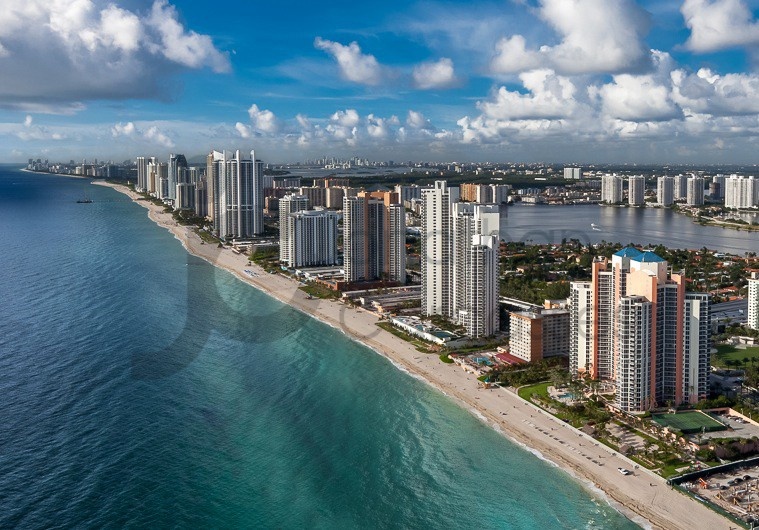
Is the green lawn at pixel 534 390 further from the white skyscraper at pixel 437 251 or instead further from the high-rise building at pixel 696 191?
the high-rise building at pixel 696 191

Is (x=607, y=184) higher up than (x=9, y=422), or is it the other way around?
(x=607, y=184)

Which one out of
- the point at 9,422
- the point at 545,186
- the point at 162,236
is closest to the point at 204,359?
the point at 9,422

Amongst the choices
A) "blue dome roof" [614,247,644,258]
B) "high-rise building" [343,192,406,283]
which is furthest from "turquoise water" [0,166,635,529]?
"high-rise building" [343,192,406,283]

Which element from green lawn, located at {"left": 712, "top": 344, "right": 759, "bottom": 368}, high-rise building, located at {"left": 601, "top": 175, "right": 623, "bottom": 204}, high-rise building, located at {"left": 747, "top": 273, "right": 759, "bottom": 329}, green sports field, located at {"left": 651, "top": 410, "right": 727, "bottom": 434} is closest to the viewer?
green sports field, located at {"left": 651, "top": 410, "right": 727, "bottom": 434}

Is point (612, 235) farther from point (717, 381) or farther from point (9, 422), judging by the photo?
point (9, 422)

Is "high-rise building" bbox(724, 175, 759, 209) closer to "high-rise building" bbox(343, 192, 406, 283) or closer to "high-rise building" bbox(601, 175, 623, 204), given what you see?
"high-rise building" bbox(601, 175, 623, 204)

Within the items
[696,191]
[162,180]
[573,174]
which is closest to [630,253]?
[696,191]
